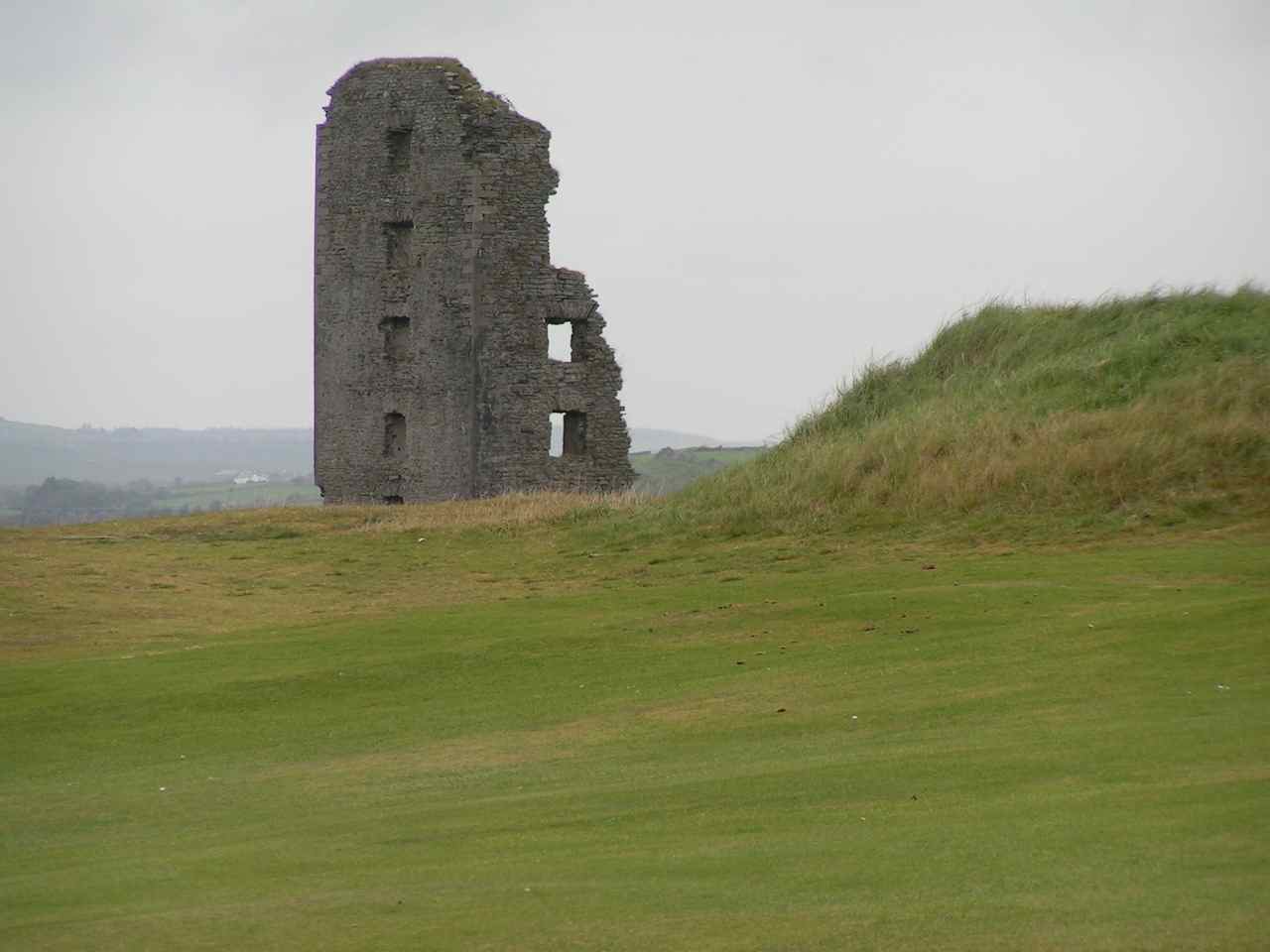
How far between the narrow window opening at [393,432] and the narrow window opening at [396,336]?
4.08 ft

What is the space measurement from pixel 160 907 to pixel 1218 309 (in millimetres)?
25815

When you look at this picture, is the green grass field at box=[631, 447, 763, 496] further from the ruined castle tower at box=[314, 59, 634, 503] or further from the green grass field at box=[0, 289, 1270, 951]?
the green grass field at box=[0, 289, 1270, 951]

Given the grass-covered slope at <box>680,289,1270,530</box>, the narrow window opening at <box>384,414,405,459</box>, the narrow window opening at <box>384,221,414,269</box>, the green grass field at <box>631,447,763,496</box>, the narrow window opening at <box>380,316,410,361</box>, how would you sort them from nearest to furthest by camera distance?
1. the grass-covered slope at <box>680,289,1270,530</box>
2. the narrow window opening at <box>384,221,414,269</box>
3. the narrow window opening at <box>380,316,410,361</box>
4. the narrow window opening at <box>384,414,405,459</box>
5. the green grass field at <box>631,447,763,496</box>

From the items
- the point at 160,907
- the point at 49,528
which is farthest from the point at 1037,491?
the point at 160,907

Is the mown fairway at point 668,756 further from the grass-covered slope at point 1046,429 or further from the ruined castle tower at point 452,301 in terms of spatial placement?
the ruined castle tower at point 452,301

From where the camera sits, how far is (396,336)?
1697 inches

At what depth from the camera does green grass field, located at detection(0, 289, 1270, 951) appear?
29.2 feet

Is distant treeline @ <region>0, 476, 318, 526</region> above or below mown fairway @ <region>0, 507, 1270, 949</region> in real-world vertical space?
above

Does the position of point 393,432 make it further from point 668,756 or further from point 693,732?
point 668,756

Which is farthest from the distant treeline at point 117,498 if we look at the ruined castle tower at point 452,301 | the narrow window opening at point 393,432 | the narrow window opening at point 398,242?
the narrow window opening at point 398,242

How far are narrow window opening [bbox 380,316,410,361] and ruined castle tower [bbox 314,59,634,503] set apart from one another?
0.03 meters

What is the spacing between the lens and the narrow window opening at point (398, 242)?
1679 inches

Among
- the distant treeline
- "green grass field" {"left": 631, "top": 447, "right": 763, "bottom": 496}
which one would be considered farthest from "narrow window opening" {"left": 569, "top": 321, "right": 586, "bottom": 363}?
the distant treeline

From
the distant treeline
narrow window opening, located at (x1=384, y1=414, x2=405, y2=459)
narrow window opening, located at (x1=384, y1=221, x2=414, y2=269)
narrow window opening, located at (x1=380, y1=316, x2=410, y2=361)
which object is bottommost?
the distant treeline
